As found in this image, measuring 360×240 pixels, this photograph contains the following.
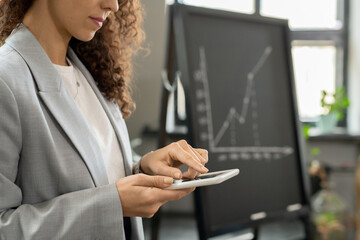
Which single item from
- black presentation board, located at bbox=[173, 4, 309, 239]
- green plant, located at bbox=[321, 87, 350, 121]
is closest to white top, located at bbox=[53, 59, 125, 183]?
black presentation board, located at bbox=[173, 4, 309, 239]

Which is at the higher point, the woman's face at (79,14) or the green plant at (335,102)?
the woman's face at (79,14)

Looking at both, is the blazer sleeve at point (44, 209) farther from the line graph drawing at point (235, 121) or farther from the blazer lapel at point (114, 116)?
the line graph drawing at point (235, 121)

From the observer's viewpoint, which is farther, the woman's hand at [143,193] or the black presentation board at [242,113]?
the black presentation board at [242,113]

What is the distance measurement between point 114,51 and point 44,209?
2.00 ft

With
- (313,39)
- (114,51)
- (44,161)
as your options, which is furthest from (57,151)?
(313,39)

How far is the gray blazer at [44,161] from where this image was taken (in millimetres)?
856

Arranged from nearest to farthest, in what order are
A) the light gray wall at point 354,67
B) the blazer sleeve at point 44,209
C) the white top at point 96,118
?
the blazer sleeve at point 44,209
the white top at point 96,118
the light gray wall at point 354,67

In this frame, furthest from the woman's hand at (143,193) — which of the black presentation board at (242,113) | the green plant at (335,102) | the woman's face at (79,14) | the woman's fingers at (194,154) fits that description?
the green plant at (335,102)

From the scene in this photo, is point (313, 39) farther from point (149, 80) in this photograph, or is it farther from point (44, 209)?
point (44, 209)

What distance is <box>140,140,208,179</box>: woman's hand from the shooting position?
1.00 meters

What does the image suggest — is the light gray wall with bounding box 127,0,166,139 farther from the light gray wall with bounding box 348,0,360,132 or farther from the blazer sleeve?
the light gray wall with bounding box 348,0,360,132

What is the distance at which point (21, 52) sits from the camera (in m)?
0.95

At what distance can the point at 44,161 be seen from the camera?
90 centimetres

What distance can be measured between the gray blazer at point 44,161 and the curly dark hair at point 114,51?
29 cm
